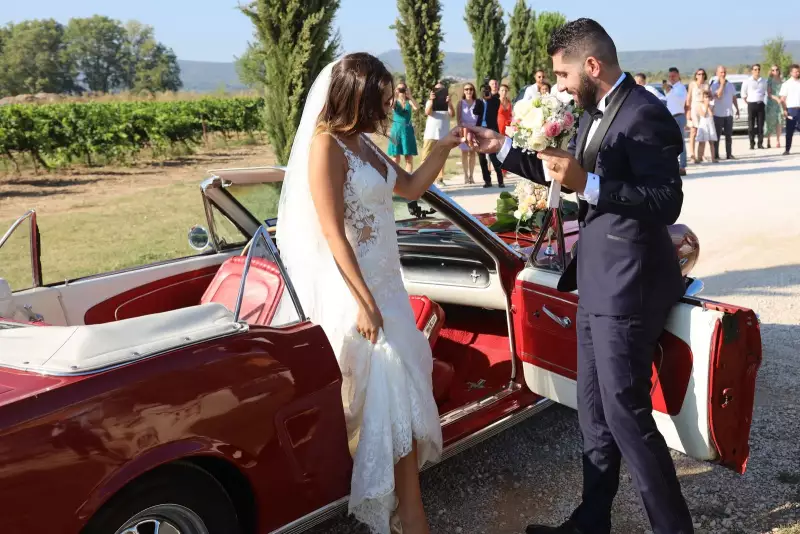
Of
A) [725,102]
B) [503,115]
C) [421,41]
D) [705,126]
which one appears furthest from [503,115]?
[421,41]

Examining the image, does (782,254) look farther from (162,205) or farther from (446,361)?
(162,205)

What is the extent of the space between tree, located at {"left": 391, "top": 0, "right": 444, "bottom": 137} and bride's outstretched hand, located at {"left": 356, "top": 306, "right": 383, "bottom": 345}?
1705 centimetres

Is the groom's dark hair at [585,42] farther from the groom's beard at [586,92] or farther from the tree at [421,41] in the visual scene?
the tree at [421,41]

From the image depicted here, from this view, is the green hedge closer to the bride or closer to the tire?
the bride

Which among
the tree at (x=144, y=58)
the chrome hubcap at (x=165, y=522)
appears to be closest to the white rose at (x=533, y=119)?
the chrome hubcap at (x=165, y=522)

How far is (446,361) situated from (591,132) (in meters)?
2.05

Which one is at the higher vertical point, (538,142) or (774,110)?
(774,110)

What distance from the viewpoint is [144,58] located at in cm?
13788

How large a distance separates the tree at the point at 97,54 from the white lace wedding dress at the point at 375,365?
476ft

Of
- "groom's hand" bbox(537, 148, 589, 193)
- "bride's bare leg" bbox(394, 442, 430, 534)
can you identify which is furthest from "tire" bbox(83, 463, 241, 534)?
"groom's hand" bbox(537, 148, 589, 193)

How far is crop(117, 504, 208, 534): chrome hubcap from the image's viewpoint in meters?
2.20

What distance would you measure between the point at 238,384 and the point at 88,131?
→ 2108cm

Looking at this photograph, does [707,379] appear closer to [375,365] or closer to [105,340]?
[375,365]

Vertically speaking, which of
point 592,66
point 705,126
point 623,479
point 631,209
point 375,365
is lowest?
point 623,479
